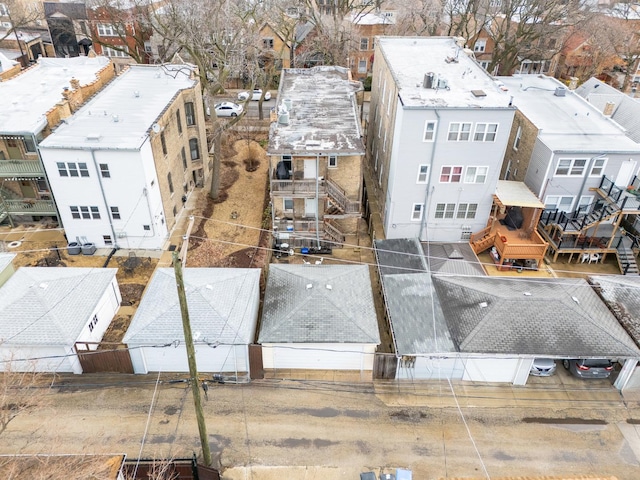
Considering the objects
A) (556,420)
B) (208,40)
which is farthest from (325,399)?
(208,40)

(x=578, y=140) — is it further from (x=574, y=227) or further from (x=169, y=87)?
(x=169, y=87)

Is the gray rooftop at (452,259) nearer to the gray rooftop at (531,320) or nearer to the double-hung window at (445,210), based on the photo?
the double-hung window at (445,210)

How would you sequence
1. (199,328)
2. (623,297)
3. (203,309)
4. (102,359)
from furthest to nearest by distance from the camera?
(623,297) → (203,309) → (102,359) → (199,328)

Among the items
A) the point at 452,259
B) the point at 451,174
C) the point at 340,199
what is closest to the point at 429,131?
the point at 451,174

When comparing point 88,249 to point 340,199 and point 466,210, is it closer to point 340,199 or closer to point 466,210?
point 340,199

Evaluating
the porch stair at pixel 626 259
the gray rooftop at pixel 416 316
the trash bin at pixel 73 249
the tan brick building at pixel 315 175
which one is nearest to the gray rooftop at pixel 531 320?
the gray rooftop at pixel 416 316

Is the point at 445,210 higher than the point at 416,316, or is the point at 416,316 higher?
the point at 445,210
